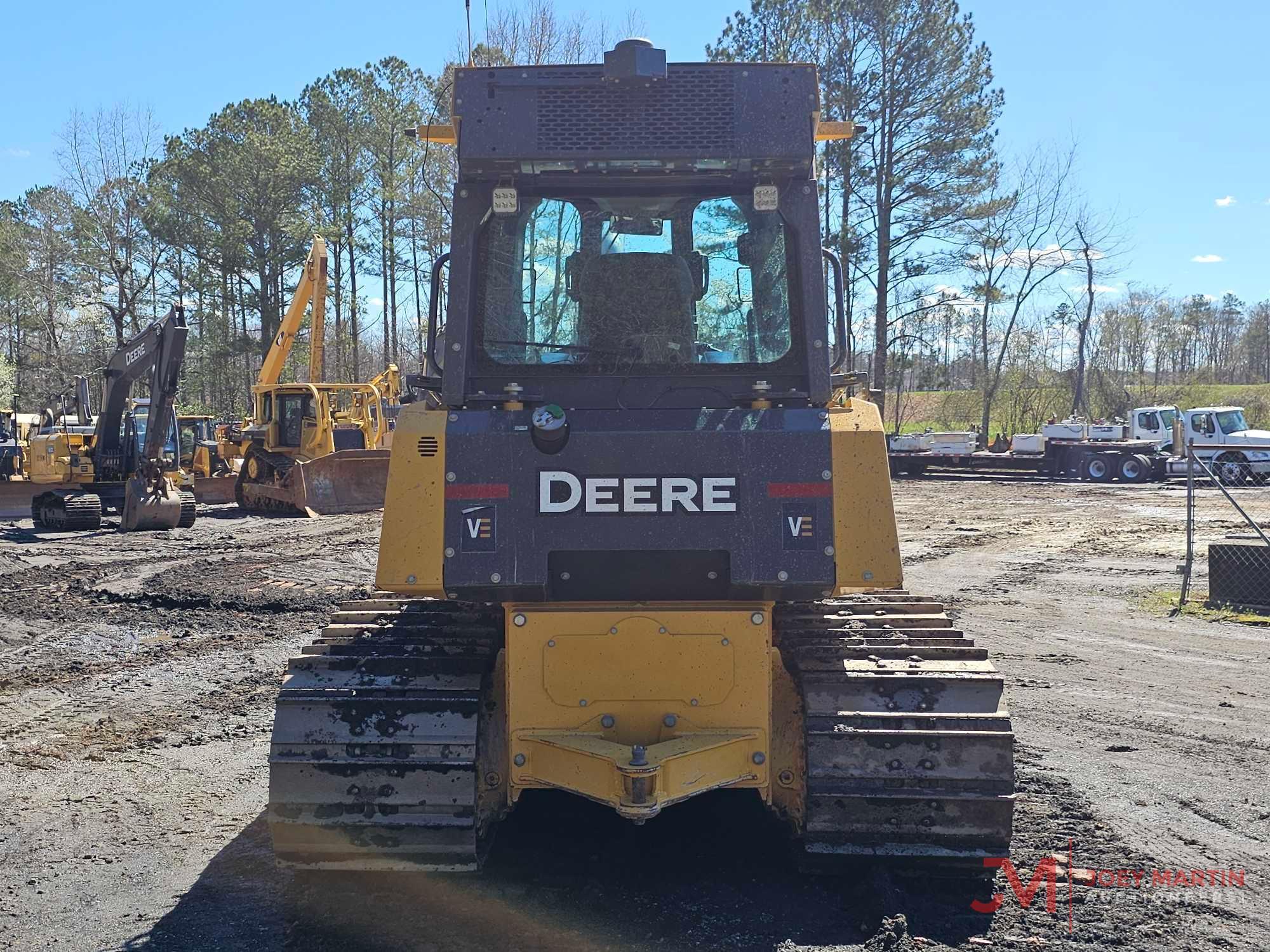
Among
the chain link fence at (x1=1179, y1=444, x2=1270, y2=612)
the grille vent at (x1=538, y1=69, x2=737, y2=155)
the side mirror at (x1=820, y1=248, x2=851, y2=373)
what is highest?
the grille vent at (x1=538, y1=69, x2=737, y2=155)

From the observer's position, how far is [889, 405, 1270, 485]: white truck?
30938mm

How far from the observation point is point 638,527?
13.8 ft

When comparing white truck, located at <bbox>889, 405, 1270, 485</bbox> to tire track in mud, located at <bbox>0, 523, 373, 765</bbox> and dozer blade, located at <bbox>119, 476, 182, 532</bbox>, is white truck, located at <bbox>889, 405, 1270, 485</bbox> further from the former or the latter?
tire track in mud, located at <bbox>0, 523, 373, 765</bbox>

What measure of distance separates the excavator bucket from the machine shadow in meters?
17.8

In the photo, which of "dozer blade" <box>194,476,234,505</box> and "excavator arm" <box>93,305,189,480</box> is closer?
"excavator arm" <box>93,305,189,480</box>

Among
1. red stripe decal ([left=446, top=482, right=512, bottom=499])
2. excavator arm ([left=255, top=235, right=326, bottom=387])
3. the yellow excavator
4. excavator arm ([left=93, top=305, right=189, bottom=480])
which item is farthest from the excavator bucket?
red stripe decal ([left=446, top=482, right=512, bottom=499])

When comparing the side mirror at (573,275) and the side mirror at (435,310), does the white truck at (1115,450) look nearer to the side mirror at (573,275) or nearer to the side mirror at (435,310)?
the side mirror at (573,275)

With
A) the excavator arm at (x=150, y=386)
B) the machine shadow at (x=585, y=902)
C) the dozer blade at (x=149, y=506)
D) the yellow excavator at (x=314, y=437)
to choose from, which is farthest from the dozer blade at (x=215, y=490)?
the machine shadow at (x=585, y=902)

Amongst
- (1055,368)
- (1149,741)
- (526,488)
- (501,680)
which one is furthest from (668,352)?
(1055,368)

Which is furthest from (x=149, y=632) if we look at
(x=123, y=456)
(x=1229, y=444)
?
(x=1229, y=444)

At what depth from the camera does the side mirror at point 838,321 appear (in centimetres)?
453

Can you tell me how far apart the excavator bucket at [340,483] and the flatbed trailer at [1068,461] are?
15072 mm

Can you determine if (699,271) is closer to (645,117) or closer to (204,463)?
(645,117)

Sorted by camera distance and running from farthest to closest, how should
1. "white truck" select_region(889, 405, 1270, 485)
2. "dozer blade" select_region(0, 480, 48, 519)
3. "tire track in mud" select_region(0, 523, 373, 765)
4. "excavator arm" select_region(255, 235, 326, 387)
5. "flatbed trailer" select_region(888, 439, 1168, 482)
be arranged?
"flatbed trailer" select_region(888, 439, 1168, 482), "white truck" select_region(889, 405, 1270, 485), "excavator arm" select_region(255, 235, 326, 387), "dozer blade" select_region(0, 480, 48, 519), "tire track in mud" select_region(0, 523, 373, 765)
